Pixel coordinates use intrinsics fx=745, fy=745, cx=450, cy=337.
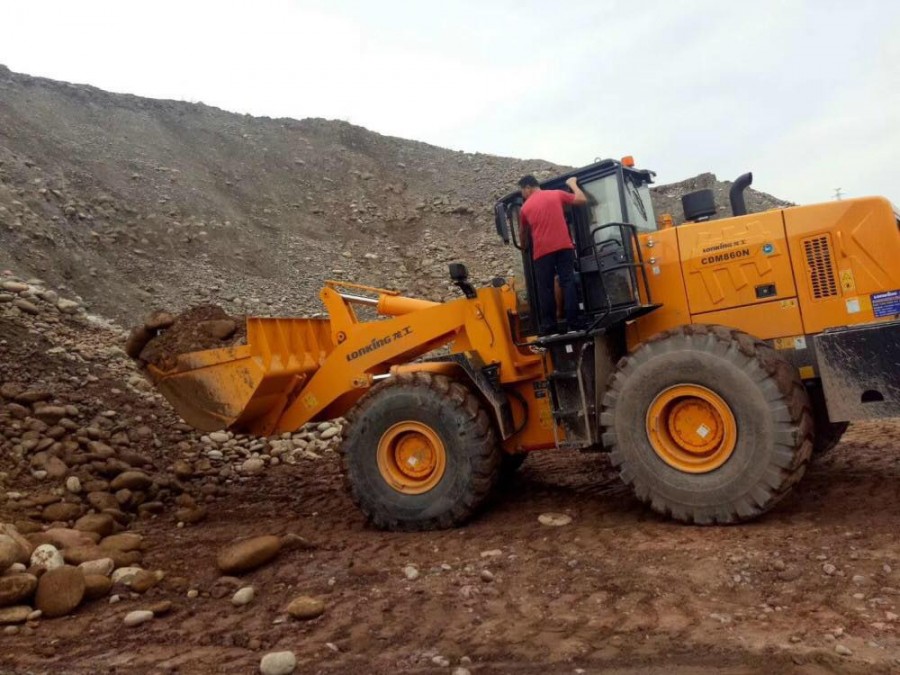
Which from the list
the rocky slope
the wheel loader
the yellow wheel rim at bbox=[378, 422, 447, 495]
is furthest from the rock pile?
the rocky slope

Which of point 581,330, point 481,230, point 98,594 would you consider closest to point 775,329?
point 581,330

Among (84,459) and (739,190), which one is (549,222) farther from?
(84,459)

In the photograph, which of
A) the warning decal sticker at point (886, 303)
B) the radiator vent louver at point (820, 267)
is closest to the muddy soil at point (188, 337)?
the radiator vent louver at point (820, 267)

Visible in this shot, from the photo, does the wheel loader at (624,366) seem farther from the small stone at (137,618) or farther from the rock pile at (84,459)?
the small stone at (137,618)

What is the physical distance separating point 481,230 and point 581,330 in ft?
52.2

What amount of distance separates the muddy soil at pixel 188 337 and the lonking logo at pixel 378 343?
4.49ft

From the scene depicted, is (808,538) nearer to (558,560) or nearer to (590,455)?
(558,560)

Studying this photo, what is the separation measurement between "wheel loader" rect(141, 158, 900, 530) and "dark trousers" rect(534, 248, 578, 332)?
4.2 inches

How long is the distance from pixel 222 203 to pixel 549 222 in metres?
16.4

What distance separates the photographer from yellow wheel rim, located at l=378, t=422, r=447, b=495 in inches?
229

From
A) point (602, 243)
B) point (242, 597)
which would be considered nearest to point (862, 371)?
point (602, 243)

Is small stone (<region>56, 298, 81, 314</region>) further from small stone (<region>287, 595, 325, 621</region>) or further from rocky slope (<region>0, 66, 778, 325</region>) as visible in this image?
small stone (<region>287, 595, 325, 621</region>)

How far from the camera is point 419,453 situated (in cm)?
592

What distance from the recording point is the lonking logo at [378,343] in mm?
6352
